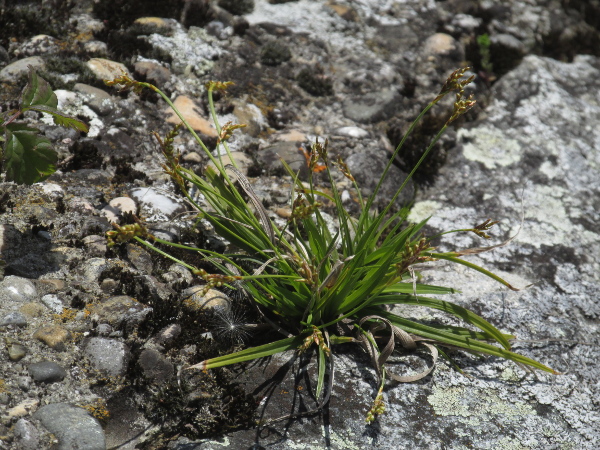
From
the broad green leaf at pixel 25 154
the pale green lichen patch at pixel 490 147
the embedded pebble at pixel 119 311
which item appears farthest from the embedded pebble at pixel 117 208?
the pale green lichen patch at pixel 490 147

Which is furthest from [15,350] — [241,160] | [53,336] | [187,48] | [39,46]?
[187,48]

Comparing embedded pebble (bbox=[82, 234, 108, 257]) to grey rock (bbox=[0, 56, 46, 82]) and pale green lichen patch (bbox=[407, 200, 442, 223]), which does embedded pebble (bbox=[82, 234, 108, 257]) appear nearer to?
grey rock (bbox=[0, 56, 46, 82])

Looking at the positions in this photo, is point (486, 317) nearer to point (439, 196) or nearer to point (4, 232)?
point (439, 196)

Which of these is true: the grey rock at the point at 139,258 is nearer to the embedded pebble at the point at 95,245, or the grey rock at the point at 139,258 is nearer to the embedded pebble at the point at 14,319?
the embedded pebble at the point at 95,245

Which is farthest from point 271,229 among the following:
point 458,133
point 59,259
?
point 458,133

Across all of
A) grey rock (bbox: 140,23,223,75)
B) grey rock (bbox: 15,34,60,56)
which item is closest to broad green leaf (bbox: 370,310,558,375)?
grey rock (bbox: 140,23,223,75)

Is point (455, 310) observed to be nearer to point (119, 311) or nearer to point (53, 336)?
point (119, 311)
